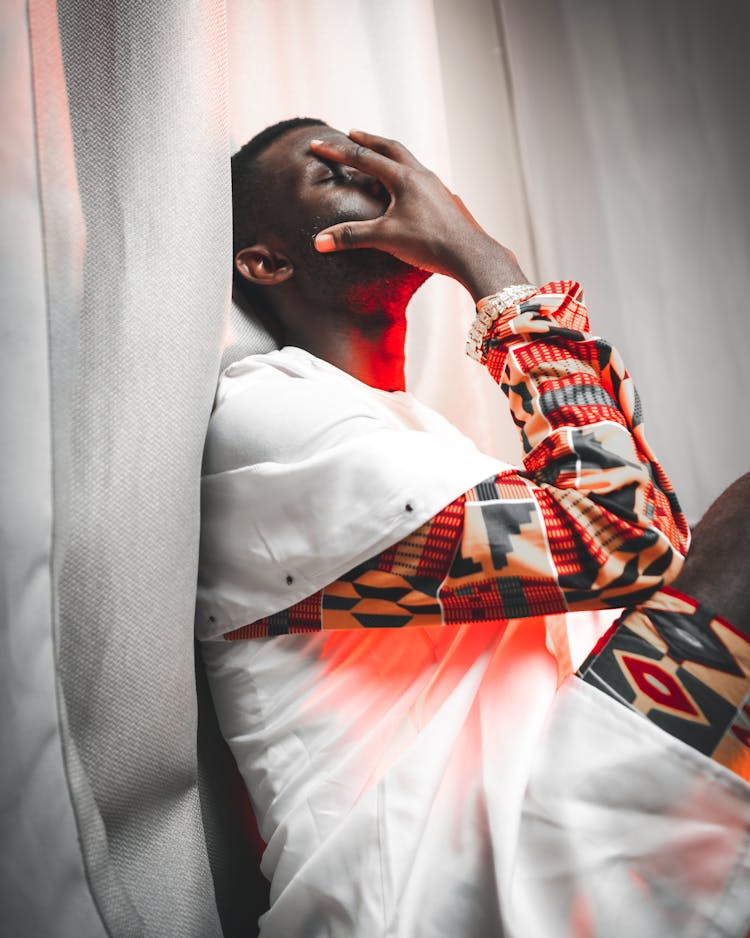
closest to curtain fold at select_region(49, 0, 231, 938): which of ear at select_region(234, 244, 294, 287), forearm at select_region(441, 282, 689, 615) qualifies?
forearm at select_region(441, 282, 689, 615)

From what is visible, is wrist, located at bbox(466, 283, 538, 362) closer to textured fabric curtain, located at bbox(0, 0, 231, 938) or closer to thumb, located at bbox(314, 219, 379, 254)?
thumb, located at bbox(314, 219, 379, 254)

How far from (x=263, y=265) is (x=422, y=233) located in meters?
0.28

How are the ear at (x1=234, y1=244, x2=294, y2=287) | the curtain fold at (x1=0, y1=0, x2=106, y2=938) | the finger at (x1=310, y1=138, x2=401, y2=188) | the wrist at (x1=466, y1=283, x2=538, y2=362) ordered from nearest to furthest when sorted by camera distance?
the curtain fold at (x1=0, y1=0, x2=106, y2=938)
the wrist at (x1=466, y1=283, x2=538, y2=362)
the finger at (x1=310, y1=138, x2=401, y2=188)
the ear at (x1=234, y1=244, x2=294, y2=287)

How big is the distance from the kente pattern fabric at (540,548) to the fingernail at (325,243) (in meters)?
0.39

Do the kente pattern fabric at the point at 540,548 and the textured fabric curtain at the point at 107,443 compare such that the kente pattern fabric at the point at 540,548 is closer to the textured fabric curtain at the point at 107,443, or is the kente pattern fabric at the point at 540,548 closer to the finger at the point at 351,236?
the textured fabric curtain at the point at 107,443

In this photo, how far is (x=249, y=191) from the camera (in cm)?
113

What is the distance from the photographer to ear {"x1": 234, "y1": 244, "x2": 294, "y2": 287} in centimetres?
110

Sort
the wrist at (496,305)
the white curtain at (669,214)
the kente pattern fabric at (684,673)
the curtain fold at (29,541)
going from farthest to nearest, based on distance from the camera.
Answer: the white curtain at (669,214)
the wrist at (496,305)
the kente pattern fabric at (684,673)
the curtain fold at (29,541)

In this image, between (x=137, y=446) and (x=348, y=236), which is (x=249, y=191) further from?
(x=137, y=446)

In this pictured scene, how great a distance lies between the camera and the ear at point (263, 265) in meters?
1.10

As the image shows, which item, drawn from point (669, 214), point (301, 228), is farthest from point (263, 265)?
point (669, 214)

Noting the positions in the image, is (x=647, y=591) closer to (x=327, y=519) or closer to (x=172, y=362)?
(x=327, y=519)

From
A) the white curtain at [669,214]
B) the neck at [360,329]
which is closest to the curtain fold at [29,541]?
the neck at [360,329]

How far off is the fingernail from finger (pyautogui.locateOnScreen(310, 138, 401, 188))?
10 centimetres
